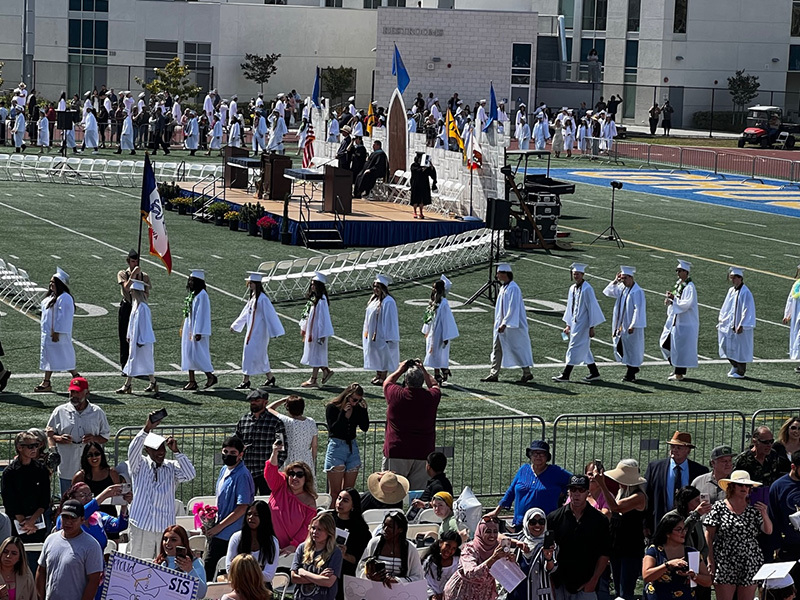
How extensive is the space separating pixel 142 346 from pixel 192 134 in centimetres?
3546

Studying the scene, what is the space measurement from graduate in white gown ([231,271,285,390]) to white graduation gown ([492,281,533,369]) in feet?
10.2

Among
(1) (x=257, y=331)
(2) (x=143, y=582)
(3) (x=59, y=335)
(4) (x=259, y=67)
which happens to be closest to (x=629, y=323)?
(1) (x=257, y=331)

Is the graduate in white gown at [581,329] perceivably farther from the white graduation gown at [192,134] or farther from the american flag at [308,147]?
the white graduation gown at [192,134]

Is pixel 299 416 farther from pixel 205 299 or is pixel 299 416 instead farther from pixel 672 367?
pixel 672 367

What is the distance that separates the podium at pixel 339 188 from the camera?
33156 millimetres

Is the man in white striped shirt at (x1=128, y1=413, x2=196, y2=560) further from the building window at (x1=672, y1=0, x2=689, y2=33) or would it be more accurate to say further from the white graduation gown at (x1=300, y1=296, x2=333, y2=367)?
the building window at (x1=672, y1=0, x2=689, y2=33)

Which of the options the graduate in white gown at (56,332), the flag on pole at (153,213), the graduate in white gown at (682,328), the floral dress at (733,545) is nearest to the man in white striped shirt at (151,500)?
the floral dress at (733,545)

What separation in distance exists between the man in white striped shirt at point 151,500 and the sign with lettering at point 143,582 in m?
1.77

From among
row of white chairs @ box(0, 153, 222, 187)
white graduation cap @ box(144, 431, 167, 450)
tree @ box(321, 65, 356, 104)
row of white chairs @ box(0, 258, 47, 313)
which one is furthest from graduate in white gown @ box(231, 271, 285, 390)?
tree @ box(321, 65, 356, 104)

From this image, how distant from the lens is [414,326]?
2394 centimetres

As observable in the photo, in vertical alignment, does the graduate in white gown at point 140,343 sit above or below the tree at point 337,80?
below

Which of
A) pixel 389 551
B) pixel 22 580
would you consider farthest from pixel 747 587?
pixel 22 580

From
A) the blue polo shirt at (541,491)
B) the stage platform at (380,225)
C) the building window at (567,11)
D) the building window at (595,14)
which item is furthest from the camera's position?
the building window at (567,11)

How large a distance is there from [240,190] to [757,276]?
47.7 feet
